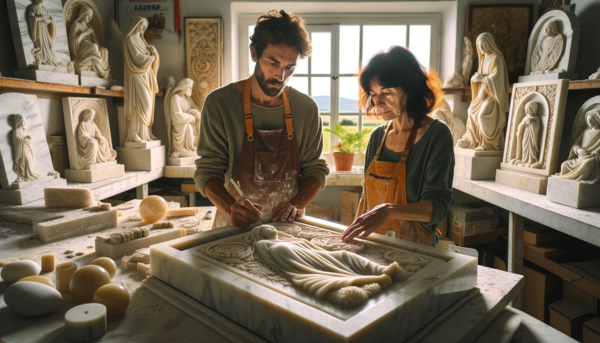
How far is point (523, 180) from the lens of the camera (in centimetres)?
412

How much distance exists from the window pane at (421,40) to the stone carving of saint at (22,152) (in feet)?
17.0

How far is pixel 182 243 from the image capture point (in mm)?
1750

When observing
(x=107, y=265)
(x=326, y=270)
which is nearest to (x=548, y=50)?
(x=326, y=270)

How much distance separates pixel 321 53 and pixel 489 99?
271cm

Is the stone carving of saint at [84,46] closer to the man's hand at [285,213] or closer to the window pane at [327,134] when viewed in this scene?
the window pane at [327,134]

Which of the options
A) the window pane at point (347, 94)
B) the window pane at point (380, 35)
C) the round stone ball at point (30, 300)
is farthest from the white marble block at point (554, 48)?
the round stone ball at point (30, 300)

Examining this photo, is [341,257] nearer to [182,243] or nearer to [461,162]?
[182,243]

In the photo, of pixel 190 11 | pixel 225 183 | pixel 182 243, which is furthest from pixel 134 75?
pixel 182 243

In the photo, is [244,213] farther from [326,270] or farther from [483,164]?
[483,164]

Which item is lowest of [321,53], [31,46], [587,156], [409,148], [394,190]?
[394,190]

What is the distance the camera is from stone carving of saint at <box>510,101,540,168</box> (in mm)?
4035

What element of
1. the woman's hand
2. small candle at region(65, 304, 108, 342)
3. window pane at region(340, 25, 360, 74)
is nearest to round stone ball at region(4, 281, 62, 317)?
small candle at region(65, 304, 108, 342)

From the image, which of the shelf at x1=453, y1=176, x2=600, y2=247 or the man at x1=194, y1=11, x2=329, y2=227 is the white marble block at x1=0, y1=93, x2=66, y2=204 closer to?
the man at x1=194, y1=11, x2=329, y2=227

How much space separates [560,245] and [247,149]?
3397 mm
